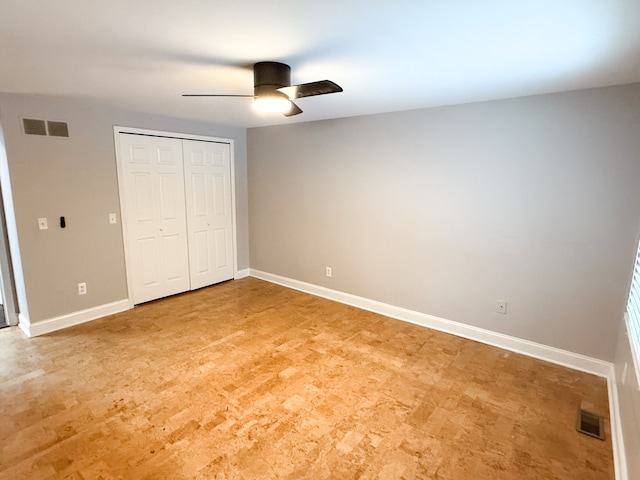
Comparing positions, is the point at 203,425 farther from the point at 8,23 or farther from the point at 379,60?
the point at 379,60

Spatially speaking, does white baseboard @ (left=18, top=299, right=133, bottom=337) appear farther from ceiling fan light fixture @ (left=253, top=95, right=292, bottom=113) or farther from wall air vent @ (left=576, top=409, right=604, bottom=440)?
wall air vent @ (left=576, top=409, right=604, bottom=440)

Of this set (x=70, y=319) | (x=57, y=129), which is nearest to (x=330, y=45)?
(x=57, y=129)

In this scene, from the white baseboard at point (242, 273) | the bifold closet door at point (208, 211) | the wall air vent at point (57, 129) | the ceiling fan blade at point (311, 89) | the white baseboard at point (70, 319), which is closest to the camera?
the ceiling fan blade at point (311, 89)

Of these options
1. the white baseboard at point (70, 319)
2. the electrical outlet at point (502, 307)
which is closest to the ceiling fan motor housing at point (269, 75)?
the electrical outlet at point (502, 307)

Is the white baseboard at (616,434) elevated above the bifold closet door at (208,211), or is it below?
below

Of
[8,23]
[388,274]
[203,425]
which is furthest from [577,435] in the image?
[8,23]

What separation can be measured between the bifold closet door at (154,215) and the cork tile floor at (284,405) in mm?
785

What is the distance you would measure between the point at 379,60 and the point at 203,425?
2.53 m

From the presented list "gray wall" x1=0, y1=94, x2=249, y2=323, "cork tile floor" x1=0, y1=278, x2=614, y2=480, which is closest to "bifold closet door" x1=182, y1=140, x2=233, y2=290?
"gray wall" x1=0, y1=94, x2=249, y2=323

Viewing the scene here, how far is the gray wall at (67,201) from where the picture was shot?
3.07m

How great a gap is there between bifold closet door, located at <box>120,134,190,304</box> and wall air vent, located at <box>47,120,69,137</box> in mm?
518

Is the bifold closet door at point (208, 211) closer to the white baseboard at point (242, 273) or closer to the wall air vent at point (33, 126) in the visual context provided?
the white baseboard at point (242, 273)

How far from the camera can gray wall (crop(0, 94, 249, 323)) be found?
121 inches

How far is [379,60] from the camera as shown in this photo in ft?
Result: 6.59
